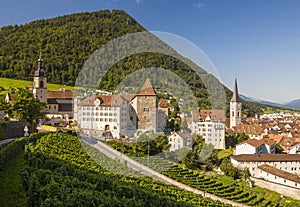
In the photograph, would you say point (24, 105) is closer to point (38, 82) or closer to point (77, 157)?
point (77, 157)

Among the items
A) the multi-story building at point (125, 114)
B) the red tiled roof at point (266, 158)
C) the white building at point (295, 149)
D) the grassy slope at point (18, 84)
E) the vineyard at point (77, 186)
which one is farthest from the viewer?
the grassy slope at point (18, 84)

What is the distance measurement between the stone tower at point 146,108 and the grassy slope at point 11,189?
4245 mm

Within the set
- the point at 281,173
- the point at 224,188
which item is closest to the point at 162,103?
the point at 224,188

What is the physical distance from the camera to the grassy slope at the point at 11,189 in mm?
7412

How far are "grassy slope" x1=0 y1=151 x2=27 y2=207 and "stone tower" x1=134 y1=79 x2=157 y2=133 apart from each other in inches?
167

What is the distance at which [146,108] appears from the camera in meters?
10.2

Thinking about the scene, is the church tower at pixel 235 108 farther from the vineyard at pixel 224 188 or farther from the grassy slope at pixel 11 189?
the grassy slope at pixel 11 189

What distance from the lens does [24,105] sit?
22.8 m

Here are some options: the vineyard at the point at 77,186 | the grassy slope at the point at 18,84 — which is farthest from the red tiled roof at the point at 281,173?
the grassy slope at the point at 18,84

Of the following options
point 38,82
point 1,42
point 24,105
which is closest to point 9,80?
point 38,82

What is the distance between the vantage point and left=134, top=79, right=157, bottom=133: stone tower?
10.2 m

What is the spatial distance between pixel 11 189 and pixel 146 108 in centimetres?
485

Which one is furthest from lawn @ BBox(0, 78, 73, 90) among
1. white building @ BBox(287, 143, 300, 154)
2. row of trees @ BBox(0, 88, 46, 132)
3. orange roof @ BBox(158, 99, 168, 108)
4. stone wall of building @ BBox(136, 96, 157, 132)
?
stone wall of building @ BBox(136, 96, 157, 132)

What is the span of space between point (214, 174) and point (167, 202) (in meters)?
20.1
